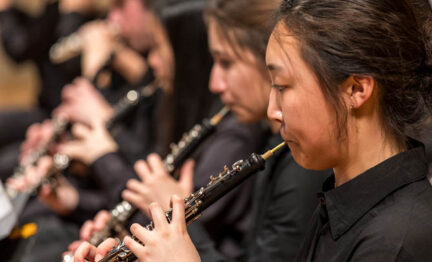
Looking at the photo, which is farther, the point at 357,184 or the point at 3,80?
the point at 3,80

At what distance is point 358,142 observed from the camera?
88 cm

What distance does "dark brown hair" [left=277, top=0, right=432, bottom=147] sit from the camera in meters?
0.84

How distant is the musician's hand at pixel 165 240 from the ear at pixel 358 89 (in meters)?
0.31

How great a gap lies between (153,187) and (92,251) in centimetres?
30

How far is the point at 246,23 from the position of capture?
142 cm

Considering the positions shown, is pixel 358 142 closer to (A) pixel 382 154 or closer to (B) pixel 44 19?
(A) pixel 382 154

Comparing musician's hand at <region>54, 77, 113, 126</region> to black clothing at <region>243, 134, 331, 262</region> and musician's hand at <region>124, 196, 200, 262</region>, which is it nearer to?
black clothing at <region>243, 134, 331, 262</region>

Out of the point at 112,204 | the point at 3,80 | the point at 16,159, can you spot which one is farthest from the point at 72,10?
the point at 3,80

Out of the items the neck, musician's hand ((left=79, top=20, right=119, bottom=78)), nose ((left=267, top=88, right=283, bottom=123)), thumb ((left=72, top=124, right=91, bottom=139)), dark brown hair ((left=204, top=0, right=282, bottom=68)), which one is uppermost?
musician's hand ((left=79, top=20, right=119, bottom=78))

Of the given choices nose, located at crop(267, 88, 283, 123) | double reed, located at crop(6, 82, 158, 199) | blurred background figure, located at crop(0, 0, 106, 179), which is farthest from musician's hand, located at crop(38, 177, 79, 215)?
nose, located at crop(267, 88, 283, 123)

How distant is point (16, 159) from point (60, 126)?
38 centimetres

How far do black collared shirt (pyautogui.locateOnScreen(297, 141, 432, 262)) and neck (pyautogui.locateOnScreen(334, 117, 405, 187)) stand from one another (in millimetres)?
21

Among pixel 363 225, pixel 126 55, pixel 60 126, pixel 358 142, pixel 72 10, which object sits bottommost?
pixel 363 225

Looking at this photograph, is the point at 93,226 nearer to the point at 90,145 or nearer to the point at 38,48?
the point at 90,145
